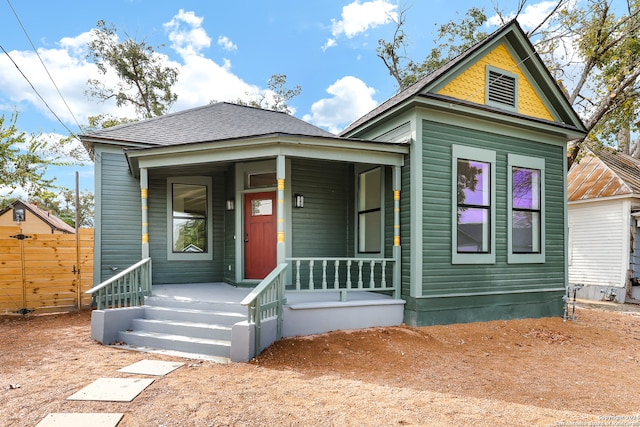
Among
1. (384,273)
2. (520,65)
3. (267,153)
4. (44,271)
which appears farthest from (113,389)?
(520,65)

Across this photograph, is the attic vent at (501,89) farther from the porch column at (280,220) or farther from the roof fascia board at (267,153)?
the porch column at (280,220)

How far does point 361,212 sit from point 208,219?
352 cm

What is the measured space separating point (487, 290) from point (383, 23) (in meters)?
13.2

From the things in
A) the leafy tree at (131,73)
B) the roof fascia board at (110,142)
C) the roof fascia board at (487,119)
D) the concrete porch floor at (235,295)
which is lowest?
the concrete porch floor at (235,295)

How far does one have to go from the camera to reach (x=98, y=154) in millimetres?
7668

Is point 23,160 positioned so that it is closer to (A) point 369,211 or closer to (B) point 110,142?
(B) point 110,142

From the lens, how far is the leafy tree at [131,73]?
18.0 meters

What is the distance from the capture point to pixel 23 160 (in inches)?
390

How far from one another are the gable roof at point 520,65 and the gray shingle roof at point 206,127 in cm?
187

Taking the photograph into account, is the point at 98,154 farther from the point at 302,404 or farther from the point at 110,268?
the point at 302,404

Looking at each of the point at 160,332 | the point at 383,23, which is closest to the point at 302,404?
the point at 160,332

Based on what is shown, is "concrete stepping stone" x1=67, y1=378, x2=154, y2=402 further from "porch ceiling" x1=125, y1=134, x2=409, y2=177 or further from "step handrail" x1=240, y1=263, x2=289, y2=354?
"porch ceiling" x1=125, y1=134, x2=409, y2=177

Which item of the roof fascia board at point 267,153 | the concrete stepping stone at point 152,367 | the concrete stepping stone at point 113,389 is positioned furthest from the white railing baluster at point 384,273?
the concrete stepping stone at point 113,389

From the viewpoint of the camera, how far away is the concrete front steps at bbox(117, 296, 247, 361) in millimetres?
4812
